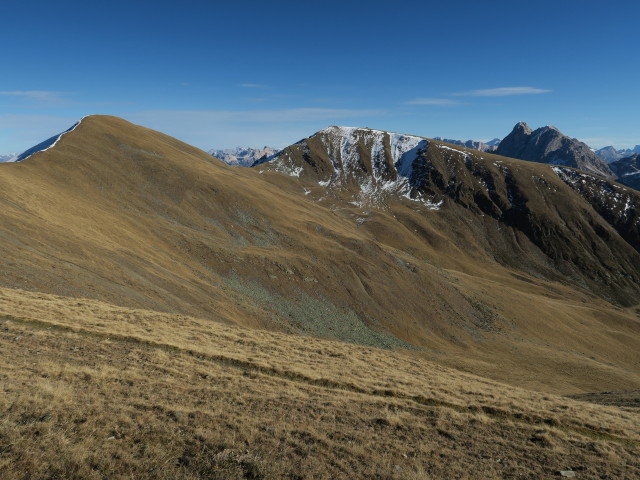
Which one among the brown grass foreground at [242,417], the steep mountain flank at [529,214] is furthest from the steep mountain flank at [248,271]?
the steep mountain flank at [529,214]

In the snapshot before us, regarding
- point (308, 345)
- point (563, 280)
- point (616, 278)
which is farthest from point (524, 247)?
point (308, 345)

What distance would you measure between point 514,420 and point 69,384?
19.9 meters

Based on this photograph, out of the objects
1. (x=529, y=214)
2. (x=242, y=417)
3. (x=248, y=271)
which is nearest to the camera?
(x=242, y=417)

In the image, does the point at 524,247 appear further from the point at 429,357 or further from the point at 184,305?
the point at 184,305

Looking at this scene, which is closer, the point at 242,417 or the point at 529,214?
the point at 242,417

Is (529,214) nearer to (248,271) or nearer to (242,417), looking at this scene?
(248,271)

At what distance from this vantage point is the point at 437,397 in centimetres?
1977

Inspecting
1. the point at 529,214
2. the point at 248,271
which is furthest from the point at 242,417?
the point at 529,214

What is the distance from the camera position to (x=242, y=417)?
45.1 ft

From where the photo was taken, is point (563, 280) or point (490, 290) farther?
point (563, 280)

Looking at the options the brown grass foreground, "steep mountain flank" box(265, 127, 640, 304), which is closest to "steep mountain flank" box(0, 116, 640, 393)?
the brown grass foreground

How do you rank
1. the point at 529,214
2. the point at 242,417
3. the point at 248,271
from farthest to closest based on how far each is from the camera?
the point at 529,214
the point at 248,271
the point at 242,417

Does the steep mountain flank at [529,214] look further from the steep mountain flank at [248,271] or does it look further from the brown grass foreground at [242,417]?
the brown grass foreground at [242,417]

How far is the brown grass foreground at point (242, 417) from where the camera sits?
34.8 feet
